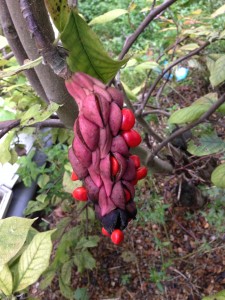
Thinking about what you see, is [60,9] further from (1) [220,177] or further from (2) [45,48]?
(1) [220,177]

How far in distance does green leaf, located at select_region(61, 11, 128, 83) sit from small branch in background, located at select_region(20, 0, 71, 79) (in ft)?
0.04

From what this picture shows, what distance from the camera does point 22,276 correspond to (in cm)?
58

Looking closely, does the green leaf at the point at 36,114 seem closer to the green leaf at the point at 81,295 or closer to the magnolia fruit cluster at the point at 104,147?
the magnolia fruit cluster at the point at 104,147

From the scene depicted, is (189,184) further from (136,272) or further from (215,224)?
(136,272)

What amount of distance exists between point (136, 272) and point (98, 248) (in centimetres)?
19

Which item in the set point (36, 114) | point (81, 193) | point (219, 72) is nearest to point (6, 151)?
point (36, 114)

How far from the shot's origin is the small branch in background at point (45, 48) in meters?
0.42

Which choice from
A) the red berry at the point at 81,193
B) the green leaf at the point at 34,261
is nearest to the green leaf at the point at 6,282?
the green leaf at the point at 34,261

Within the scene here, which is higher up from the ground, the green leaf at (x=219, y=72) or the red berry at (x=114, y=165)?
the red berry at (x=114, y=165)

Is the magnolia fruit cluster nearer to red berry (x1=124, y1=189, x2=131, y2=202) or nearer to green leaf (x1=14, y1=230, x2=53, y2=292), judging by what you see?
red berry (x1=124, y1=189, x2=131, y2=202)

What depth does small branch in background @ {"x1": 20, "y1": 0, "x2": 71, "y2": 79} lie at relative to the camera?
16.4 inches

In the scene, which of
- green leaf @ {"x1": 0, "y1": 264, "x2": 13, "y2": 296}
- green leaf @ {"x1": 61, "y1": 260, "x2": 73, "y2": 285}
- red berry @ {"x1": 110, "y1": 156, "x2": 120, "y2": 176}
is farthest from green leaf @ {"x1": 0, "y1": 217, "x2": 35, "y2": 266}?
green leaf @ {"x1": 61, "y1": 260, "x2": 73, "y2": 285}

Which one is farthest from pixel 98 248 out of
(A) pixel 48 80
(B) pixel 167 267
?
(A) pixel 48 80

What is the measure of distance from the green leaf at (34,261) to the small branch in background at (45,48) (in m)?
0.28
